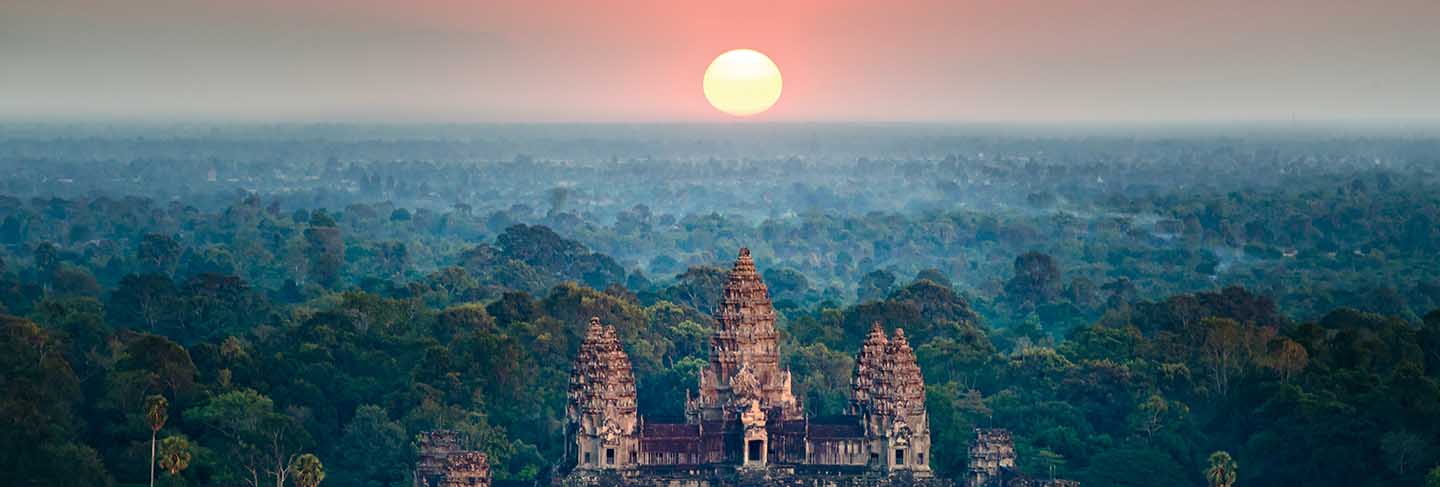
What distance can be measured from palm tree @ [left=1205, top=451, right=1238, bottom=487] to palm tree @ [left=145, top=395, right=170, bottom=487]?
89.3 feet

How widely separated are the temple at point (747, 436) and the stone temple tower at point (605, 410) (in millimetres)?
27

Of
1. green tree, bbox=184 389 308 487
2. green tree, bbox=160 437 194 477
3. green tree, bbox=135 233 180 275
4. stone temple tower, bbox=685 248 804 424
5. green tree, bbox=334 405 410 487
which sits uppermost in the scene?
stone temple tower, bbox=685 248 804 424

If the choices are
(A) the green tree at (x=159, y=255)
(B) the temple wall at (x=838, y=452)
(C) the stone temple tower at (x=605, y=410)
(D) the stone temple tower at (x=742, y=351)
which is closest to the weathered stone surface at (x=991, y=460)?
(B) the temple wall at (x=838, y=452)

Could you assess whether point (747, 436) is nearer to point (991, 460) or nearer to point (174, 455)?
point (991, 460)

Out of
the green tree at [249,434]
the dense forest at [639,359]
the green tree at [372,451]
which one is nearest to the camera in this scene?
the green tree at [249,434]

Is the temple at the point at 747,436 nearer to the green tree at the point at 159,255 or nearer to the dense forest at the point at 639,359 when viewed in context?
the dense forest at the point at 639,359

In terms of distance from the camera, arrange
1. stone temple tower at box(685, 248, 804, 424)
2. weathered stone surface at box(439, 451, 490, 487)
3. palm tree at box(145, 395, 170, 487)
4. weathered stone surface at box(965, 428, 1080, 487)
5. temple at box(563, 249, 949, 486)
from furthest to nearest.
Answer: stone temple tower at box(685, 248, 804, 424) → weathered stone surface at box(965, 428, 1080, 487) → temple at box(563, 249, 949, 486) → weathered stone surface at box(439, 451, 490, 487) → palm tree at box(145, 395, 170, 487)

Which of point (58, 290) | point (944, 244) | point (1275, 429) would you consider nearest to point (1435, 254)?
point (944, 244)

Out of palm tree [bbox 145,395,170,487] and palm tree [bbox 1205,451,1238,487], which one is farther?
palm tree [bbox 1205,451,1238,487]

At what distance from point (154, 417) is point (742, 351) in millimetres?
16479

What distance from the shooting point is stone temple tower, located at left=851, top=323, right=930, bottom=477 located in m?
63.6

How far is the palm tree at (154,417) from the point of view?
5988cm

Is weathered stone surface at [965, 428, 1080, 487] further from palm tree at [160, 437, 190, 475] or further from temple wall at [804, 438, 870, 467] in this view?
palm tree at [160, 437, 190, 475]

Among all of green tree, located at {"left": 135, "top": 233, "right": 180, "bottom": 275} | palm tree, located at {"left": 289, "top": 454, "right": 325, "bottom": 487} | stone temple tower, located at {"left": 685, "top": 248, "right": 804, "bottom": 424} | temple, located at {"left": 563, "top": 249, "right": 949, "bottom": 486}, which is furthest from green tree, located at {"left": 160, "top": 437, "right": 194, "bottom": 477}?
green tree, located at {"left": 135, "top": 233, "right": 180, "bottom": 275}
